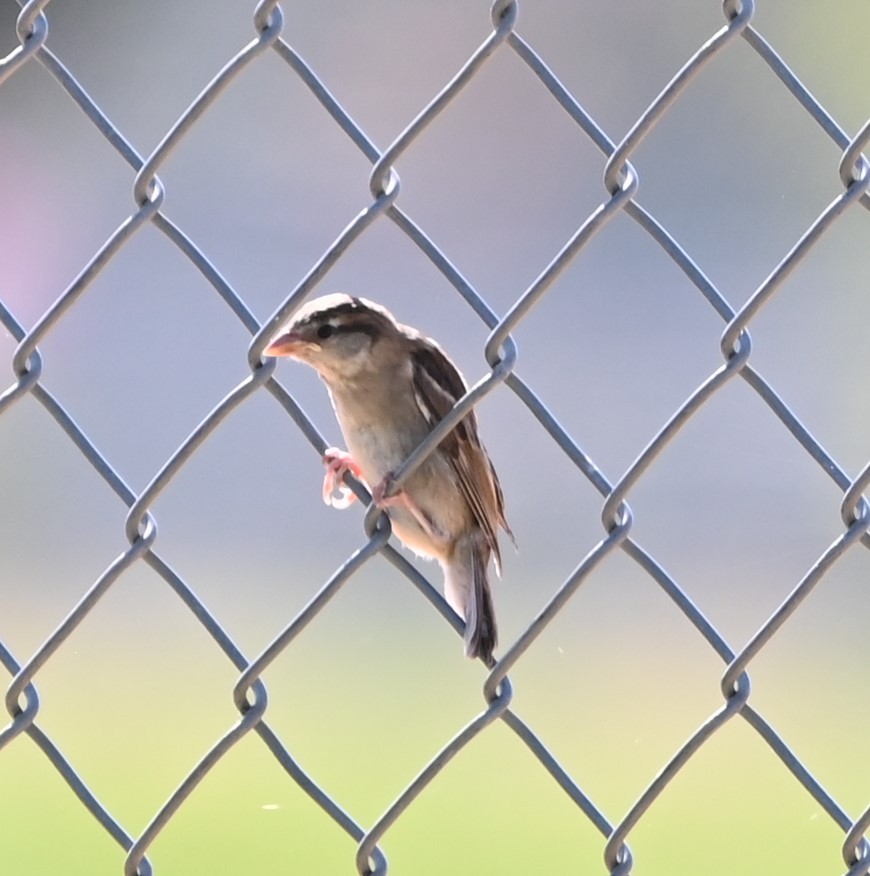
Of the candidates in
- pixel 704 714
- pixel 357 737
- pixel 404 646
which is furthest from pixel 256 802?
pixel 704 714

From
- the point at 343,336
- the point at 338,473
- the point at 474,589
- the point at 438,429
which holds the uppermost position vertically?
the point at 343,336

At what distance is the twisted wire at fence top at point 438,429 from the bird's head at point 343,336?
2.84ft

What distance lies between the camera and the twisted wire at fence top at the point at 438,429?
172 cm

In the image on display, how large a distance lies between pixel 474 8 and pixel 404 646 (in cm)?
562

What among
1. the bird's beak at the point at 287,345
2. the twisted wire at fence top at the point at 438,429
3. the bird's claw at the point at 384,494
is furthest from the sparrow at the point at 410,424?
the twisted wire at fence top at the point at 438,429

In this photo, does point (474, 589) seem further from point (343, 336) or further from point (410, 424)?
point (343, 336)

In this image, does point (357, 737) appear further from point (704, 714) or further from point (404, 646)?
point (704, 714)

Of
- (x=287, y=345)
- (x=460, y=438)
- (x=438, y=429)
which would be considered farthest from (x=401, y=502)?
(x=438, y=429)

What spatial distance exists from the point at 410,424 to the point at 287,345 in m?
0.26

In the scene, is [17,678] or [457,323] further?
[457,323]

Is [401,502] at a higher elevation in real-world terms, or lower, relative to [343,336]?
lower

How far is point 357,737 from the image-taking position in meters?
6.63

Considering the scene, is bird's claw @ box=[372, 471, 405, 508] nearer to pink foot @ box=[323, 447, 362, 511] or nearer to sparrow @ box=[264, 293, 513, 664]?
pink foot @ box=[323, 447, 362, 511]

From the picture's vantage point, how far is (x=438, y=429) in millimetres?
1843
